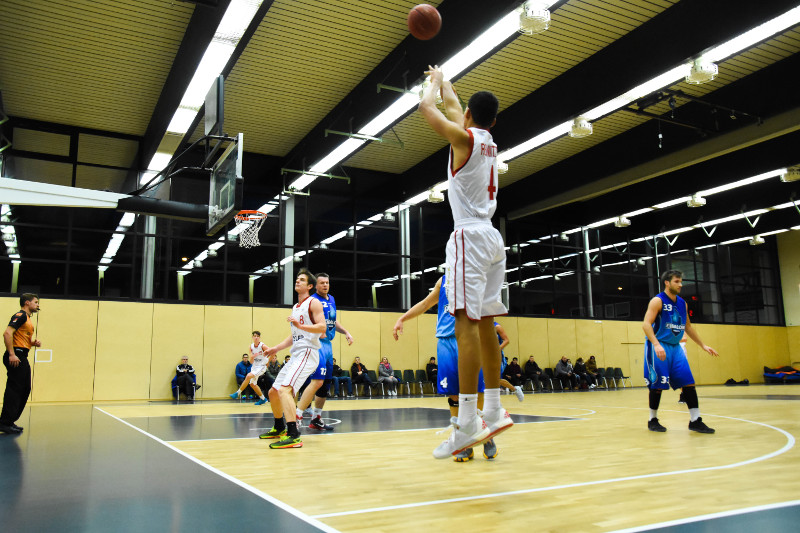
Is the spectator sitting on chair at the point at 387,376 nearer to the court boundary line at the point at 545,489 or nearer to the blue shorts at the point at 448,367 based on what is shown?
the blue shorts at the point at 448,367

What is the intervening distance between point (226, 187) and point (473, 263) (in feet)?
26.6

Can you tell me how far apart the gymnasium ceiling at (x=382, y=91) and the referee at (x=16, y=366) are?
5.73 metres

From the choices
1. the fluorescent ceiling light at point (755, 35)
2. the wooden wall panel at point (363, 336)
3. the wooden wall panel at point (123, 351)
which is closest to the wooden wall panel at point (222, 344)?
the wooden wall panel at point (123, 351)

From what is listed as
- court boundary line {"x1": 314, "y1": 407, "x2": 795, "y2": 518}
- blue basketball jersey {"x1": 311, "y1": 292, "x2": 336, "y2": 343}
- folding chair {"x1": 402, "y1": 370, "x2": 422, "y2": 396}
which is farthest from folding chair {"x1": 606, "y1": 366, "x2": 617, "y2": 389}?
court boundary line {"x1": 314, "y1": 407, "x2": 795, "y2": 518}

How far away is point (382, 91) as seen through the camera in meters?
12.4

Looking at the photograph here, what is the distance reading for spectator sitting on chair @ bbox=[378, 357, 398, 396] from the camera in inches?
Answer: 691

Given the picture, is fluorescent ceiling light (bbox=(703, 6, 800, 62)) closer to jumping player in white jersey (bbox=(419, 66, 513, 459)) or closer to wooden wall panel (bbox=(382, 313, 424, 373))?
jumping player in white jersey (bbox=(419, 66, 513, 459))

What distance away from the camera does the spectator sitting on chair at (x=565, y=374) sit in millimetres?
20453

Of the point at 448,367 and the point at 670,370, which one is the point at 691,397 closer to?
the point at 670,370

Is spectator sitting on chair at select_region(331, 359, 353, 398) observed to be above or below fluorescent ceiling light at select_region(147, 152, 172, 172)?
below

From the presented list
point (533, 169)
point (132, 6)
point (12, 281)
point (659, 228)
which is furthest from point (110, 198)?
point (659, 228)

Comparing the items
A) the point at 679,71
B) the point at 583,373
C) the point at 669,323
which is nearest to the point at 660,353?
the point at 669,323

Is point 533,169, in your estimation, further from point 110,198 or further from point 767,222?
point 110,198

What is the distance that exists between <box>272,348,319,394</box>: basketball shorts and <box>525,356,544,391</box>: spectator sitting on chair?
15352 millimetres
